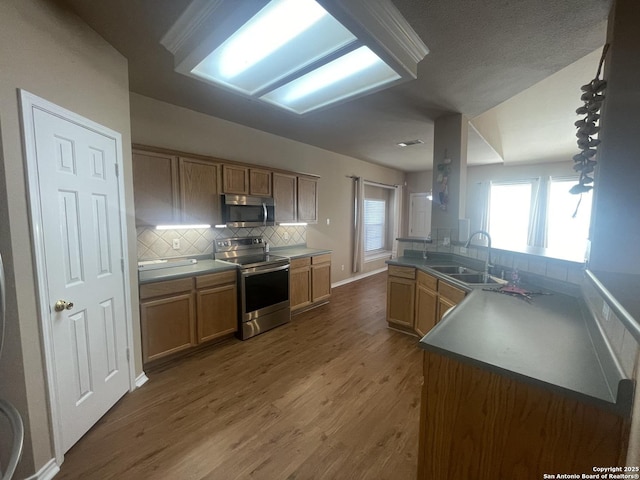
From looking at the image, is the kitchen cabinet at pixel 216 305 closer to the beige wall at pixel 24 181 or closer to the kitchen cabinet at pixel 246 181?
the kitchen cabinet at pixel 246 181

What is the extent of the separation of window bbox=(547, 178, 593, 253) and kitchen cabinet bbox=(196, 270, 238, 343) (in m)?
6.79

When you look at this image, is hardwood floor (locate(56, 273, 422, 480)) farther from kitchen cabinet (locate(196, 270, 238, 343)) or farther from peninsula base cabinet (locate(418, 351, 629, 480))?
peninsula base cabinet (locate(418, 351, 629, 480))

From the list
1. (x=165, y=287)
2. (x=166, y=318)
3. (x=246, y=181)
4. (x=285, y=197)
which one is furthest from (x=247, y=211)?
(x=166, y=318)

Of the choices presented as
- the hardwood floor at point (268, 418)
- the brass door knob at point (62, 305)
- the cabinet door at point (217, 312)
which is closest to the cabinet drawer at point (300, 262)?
the cabinet door at point (217, 312)

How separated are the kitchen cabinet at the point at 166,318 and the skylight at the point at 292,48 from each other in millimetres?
1865

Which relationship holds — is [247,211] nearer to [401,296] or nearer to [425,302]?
[401,296]

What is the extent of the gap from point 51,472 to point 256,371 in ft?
4.42

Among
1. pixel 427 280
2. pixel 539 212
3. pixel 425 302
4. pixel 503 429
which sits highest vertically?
pixel 539 212

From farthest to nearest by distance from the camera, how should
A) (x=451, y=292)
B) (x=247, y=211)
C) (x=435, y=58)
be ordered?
1. (x=247, y=211)
2. (x=451, y=292)
3. (x=435, y=58)

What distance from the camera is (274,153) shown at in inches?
163

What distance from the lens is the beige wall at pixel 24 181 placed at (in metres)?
1.32

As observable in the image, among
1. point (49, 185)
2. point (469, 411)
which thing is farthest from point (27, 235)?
point (469, 411)

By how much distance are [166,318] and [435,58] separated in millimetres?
3187

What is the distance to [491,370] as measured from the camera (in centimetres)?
104
